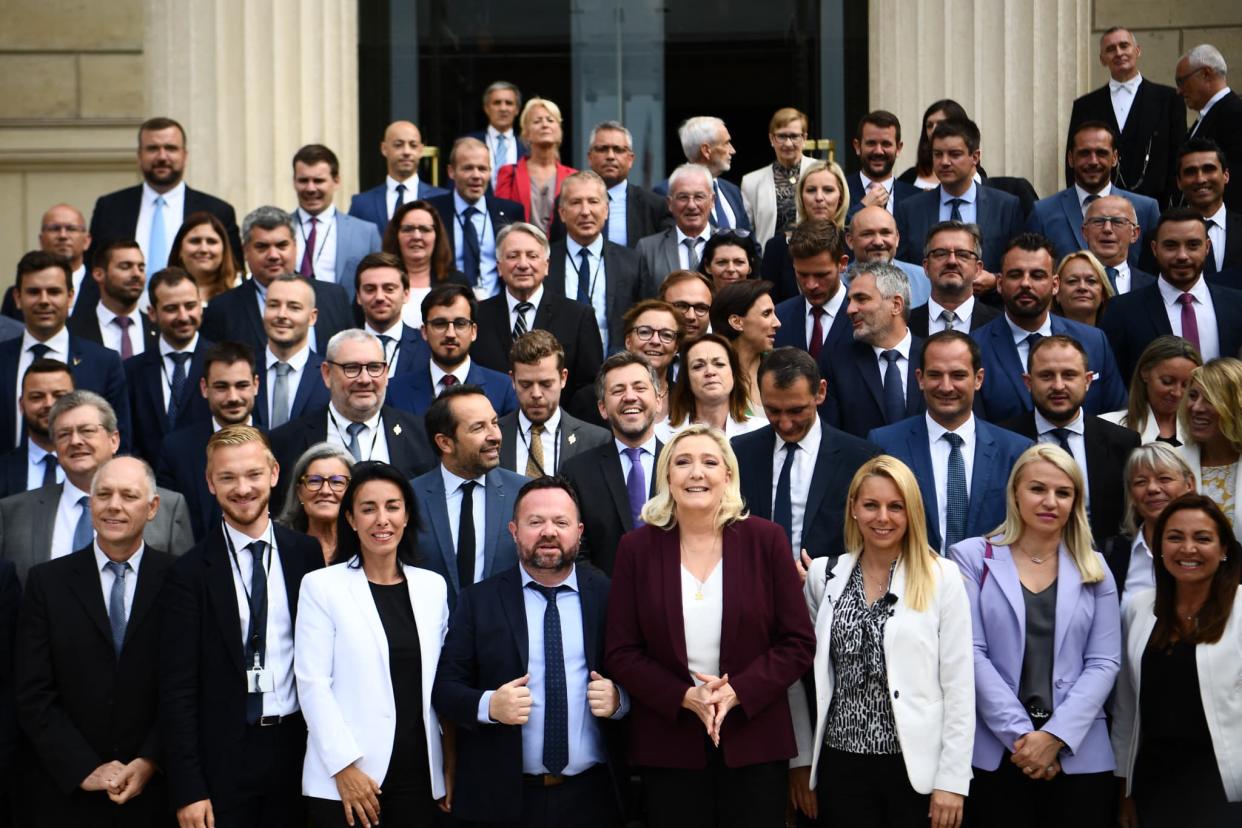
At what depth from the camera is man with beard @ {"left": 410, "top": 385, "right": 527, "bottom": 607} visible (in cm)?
713

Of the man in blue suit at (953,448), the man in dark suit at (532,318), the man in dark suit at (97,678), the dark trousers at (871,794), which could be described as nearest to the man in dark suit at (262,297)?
the man in dark suit at (532,318)

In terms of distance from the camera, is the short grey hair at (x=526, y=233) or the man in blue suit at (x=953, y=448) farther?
the short grey hair at (x=526, y=233)

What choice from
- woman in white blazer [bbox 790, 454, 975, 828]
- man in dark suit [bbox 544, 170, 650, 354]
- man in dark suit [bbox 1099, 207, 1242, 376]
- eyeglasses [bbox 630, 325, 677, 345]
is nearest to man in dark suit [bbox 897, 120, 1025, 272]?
man in dark suit [bbox 1099, 207, 1242, 376]

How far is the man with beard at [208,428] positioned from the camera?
779 centimetres

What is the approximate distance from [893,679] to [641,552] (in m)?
1.04

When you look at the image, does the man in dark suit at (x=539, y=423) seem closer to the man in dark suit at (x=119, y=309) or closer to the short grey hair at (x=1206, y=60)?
the man in dark suit at (x=119, y=309)

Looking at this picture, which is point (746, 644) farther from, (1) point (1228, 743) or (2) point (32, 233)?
(2) point (32, 233)

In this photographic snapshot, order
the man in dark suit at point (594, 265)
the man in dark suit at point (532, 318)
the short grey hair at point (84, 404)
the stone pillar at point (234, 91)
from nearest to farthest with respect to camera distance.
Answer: the short grey hair at point (84, 404) < the man in dark suit at point (532, 318) < the man in dark suit at point (594, 265) < the stone pillar at point (234, 91)

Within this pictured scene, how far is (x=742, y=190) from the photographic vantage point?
11.0 meters

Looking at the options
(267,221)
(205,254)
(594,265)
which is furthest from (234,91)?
(594,265)

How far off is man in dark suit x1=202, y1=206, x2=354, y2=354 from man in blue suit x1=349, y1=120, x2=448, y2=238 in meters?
1.33

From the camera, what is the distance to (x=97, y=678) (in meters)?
6.68

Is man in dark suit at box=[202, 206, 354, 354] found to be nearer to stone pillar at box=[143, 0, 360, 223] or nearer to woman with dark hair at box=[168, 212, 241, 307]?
woman with dark hair at box=[168, 212, 241, 307]

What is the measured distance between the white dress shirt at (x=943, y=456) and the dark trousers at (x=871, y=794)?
1241 millimetres
